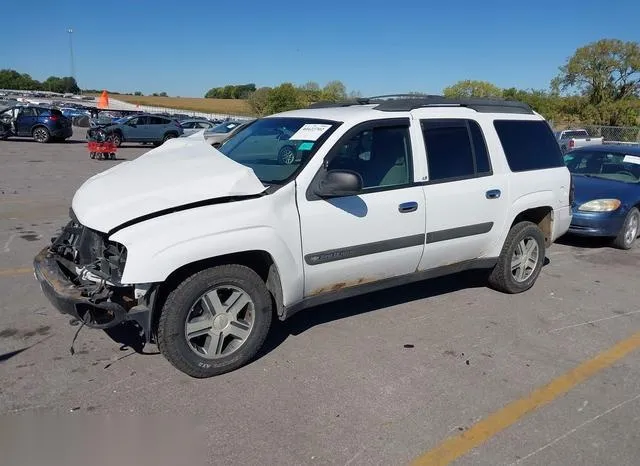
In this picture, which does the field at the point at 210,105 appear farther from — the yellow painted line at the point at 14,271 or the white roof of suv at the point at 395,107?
the white roof of suv at the point at 395,107

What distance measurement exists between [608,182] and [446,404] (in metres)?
6.16

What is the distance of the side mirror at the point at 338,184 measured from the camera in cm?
376

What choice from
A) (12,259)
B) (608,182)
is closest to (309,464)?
(12,259)

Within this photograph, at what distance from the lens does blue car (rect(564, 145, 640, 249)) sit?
298 inches

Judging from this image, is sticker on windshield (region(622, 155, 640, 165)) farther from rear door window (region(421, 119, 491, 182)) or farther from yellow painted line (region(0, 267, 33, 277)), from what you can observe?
yellow painted line (region(0, 267, 33, 277))

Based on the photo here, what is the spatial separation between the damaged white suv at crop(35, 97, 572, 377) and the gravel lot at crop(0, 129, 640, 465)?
373mm

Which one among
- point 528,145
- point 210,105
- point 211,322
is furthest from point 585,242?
point 210,105

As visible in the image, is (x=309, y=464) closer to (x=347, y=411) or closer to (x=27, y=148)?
(x=347, y=411)

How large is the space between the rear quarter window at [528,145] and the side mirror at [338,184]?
2.03m

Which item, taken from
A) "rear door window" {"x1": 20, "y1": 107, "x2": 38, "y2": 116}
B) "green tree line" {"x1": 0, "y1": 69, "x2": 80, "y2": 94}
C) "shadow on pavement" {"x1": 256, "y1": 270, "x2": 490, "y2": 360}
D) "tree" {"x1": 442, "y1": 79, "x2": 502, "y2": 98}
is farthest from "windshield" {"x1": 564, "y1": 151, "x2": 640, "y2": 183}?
"green tree line" {"x1": 0, "y1": 69, "x2": 80, "y2": 94}

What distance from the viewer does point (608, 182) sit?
813 centimetres

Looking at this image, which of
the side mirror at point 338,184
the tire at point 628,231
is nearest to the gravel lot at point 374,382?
the side mirror at point 338,184

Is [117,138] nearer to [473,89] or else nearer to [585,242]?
[585,242]

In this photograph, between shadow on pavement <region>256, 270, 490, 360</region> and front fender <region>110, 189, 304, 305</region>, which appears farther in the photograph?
shadow on pavement <region>256, 270, 490, 360</region>
